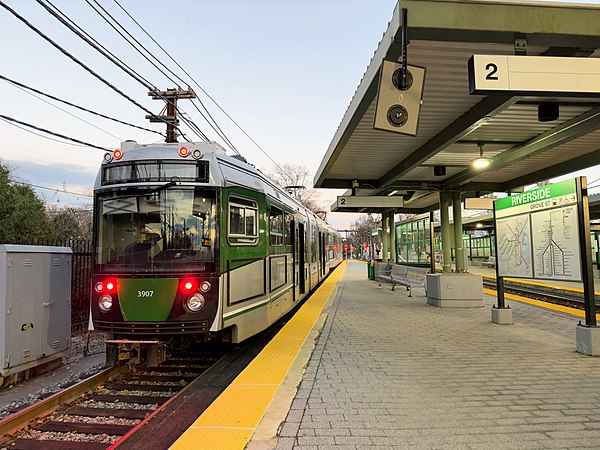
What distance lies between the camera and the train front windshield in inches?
219

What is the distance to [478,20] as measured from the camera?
4398mm

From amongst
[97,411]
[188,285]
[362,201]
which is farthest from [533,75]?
[362,201]

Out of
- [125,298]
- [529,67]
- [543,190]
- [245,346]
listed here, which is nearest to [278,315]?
[245,346]

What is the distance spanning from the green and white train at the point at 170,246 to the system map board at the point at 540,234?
513 centimetres

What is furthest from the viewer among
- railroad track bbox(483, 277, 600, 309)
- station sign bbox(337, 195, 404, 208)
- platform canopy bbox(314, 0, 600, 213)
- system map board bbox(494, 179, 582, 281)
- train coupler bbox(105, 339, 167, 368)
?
station sign bbox(337, 195, 404, 208)

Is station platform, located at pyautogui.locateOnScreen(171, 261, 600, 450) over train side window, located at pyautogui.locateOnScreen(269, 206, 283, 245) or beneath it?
beneath

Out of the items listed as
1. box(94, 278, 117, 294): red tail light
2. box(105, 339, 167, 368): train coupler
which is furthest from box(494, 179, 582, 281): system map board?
box(94, 278, 117, 294): red tail light

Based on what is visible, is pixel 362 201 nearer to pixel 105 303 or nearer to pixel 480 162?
pixel 480 162

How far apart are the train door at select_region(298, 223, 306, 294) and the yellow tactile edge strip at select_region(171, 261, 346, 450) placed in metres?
4.60

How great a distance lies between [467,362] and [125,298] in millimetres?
4763

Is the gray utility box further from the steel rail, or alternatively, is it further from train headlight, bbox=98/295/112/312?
train headlight, bbox=98/295/112/312

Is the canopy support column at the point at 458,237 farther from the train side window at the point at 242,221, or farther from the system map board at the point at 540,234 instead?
the train side window at the point at 242,221

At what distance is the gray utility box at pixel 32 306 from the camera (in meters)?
6.04

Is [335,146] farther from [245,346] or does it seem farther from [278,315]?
[245,346]
